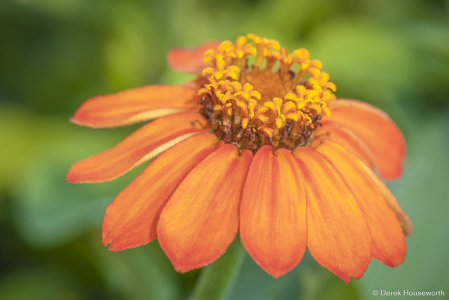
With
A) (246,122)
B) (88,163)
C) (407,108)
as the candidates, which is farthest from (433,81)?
(88,163)

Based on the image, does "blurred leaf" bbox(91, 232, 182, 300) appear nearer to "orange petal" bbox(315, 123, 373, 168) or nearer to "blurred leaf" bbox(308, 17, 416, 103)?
"orange petal" bbox(315, 123, 373, 168)

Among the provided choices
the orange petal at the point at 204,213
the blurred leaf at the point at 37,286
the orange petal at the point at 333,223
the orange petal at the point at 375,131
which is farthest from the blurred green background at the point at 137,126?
the orange petal at the point at 204,213

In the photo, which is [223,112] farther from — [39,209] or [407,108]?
[407,108]

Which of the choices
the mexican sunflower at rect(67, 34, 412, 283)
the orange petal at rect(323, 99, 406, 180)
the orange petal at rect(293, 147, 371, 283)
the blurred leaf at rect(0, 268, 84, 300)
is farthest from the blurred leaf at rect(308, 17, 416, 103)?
the blurred leaf at rect(0, 268, 84, 300)

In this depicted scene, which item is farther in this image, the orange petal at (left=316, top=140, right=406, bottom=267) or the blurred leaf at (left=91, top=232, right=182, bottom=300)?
the blurred leaf at (left=91, top=232, right=182, bottom=300)

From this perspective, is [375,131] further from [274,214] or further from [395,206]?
[274,214]
